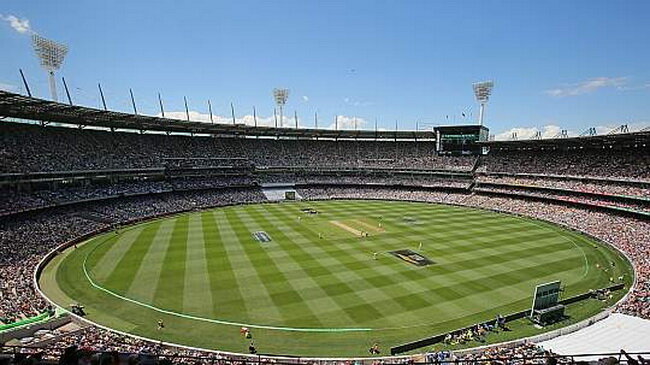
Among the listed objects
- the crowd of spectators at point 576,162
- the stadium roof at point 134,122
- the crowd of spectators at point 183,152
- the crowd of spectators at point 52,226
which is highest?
the stadium roof at point 134,122

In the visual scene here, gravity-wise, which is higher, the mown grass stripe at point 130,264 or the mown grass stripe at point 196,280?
the mown grass stripe at point 130,264

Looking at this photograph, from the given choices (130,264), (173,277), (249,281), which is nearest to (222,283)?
(249,281)

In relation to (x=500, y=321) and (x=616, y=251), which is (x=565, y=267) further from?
(x=500, y=321)

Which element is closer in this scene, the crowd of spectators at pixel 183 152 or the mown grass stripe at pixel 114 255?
the mown grass stripe at pixel 114 255

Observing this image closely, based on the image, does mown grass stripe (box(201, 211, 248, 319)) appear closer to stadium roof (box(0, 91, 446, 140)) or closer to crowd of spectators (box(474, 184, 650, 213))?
stadium roof (box(0, 91, 446, 140))

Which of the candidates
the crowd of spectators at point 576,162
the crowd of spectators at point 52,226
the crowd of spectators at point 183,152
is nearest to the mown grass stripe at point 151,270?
the crowd of spectators at point 52,226

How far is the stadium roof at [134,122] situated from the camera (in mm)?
38312

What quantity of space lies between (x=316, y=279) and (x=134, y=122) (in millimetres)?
44989

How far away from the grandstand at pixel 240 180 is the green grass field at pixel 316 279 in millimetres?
1702

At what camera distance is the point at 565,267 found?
30.8 meters

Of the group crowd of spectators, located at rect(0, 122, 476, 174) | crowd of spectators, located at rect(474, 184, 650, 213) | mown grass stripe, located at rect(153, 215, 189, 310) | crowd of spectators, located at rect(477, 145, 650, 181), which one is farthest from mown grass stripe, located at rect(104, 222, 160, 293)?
crowd of spectators, located at rect(477, 145, 650, 181)

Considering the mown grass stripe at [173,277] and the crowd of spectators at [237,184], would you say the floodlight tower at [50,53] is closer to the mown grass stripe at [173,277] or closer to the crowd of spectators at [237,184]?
the crowd of spectators at [237,184]

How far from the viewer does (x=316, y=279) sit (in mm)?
27922

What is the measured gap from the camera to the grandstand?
23.0 meters
